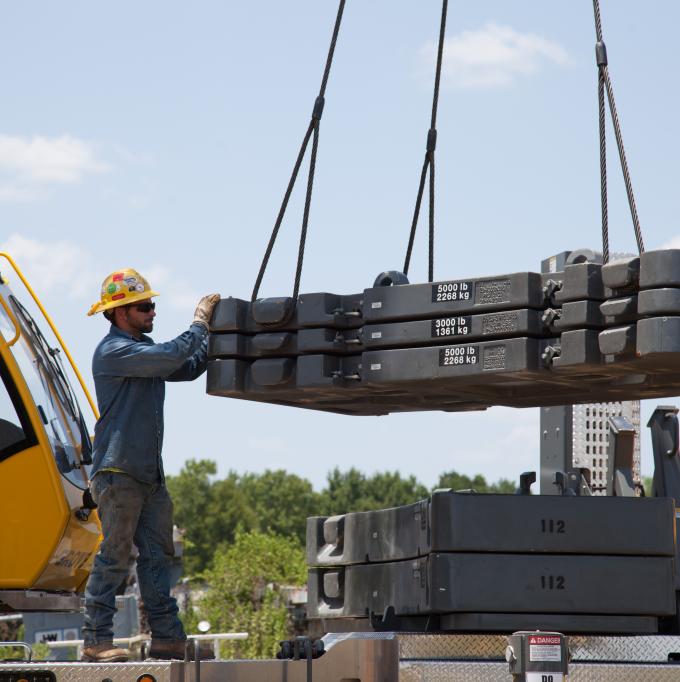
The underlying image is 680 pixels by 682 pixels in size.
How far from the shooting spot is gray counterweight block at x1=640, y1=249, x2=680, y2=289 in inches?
223

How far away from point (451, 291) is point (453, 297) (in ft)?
0.10

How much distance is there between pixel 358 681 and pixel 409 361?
5.62ft

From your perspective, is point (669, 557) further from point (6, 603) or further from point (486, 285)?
point (6, 603)

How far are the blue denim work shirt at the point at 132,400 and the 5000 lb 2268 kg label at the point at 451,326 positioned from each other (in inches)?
46.9

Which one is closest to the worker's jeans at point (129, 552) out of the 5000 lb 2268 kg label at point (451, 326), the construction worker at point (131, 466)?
the construction worker at point (131, 466)

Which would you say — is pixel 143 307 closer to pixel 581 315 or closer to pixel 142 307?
pixel 142 307

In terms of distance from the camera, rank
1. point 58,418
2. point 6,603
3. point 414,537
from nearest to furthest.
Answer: point 414,537, point 6,603, point 58,418

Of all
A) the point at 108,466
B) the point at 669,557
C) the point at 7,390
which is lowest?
the point at 669,557

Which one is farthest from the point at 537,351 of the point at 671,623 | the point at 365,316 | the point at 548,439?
the point at 548,439

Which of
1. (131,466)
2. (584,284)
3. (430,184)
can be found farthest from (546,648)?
(430,184)

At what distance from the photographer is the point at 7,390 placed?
748 cm

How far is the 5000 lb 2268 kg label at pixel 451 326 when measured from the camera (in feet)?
20.7

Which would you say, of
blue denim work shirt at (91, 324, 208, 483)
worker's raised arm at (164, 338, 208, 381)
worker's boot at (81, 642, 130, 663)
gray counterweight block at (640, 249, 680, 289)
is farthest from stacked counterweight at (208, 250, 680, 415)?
worker's boot at (81, 642, 130, 663)

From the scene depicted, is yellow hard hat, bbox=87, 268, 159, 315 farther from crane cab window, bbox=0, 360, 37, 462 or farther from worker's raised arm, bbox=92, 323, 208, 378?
crane cab window, bbox=0, 360, 37, 462
